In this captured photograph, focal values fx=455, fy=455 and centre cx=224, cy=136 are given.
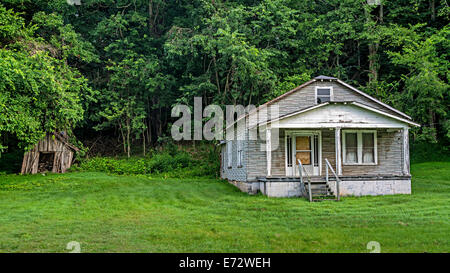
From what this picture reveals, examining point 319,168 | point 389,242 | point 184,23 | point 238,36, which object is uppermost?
point 184,23

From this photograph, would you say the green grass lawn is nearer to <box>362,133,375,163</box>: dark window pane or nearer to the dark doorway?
<box>362,133,375,163</box>: dark window pane

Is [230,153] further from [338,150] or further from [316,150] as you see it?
[338,150]

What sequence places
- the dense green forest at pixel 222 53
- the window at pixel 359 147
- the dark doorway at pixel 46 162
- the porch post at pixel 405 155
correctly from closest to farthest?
the porch post at pixel 405 155, the window at pixel 359 147, the dark doorway at pixel 46 162, the dense green forest at pixel 222 53

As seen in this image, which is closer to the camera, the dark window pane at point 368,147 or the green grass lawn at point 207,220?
the green grass lawn at point 207,220

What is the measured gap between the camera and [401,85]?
3519cm

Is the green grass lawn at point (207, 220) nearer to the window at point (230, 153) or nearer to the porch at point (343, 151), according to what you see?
the porch at point (343, 151)

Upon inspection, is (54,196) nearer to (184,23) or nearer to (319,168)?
(319,168)

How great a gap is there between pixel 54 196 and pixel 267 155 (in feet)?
29.9

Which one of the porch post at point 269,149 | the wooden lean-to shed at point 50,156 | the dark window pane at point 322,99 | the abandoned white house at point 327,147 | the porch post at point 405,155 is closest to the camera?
the abandoned white house at point 327,147

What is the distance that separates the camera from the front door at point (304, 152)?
2111 cm

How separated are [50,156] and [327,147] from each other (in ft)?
59.0

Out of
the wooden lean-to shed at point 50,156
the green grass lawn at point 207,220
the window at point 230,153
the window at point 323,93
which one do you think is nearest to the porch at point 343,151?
the window at point 323,93

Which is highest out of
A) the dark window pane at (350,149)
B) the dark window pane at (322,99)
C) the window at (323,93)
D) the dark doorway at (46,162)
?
the window at (323,93)

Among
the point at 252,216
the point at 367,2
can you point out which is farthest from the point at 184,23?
the point at 252,216
